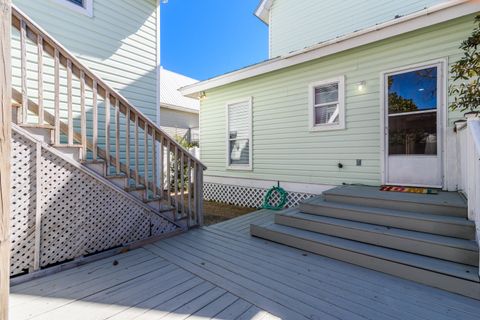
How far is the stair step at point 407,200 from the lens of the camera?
3115mm

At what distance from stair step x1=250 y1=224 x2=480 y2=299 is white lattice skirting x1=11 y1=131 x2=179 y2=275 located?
224 centimetres

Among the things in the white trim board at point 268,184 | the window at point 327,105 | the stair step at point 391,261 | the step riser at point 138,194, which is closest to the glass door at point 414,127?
the window at point 327,105

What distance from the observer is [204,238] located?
3873 mm

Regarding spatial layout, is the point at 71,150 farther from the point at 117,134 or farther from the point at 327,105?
the point at 327,105

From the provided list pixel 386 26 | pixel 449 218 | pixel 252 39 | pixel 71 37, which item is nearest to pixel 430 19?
pixel 386 26

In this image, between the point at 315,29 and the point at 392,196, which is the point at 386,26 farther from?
the point at 315,29

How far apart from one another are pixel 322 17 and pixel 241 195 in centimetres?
562

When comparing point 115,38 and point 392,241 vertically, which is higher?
point 115,38

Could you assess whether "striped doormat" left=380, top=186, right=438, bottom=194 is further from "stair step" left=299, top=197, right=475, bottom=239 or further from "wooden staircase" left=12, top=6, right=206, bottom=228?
"wooden staircase" left=12, top=6, right=206, bottom=228

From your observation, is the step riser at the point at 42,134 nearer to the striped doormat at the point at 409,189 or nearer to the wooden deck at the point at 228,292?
the wooden deck at the point at 228,292

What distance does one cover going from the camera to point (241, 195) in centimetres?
681

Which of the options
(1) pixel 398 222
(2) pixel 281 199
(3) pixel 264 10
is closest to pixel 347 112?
(2) pixel 281 199

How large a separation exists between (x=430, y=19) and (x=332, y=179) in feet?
10.3

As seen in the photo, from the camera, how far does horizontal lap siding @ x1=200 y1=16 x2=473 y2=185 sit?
4.30 m
